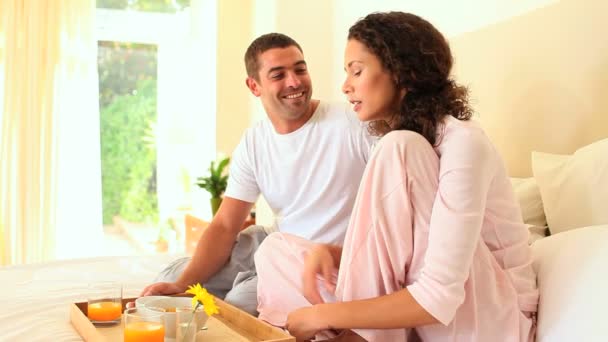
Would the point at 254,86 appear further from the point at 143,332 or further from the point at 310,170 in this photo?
the point at 143,332

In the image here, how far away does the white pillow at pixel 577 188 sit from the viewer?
5.16 ft

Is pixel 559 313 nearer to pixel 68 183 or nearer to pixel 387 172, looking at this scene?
pixel 387 172

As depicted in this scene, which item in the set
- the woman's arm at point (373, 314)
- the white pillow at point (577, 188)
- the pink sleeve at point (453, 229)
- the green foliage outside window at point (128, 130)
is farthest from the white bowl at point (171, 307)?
the green foliage outside window at point (128, 130)

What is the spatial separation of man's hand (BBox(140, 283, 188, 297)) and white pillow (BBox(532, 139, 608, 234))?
1.04 metres

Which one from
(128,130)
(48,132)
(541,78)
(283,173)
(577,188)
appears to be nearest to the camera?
(577,188)

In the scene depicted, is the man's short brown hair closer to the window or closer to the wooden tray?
the wooden tray

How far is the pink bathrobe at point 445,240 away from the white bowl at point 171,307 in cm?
30

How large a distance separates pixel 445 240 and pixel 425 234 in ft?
0.23

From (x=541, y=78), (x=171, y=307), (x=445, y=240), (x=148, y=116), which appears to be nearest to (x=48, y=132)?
(x=148, y=116)

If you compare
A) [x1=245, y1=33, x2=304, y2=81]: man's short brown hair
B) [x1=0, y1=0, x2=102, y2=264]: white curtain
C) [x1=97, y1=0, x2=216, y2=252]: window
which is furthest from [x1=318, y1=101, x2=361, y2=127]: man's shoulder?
[x1=97, y1=0, x2=216, y2=252]: window

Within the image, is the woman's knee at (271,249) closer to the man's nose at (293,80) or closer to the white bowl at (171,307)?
the white bowl at (171,307)

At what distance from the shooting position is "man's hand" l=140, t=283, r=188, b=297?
1.85 metres

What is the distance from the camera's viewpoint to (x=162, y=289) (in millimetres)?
1892

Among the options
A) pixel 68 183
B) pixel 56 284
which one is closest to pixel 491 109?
pixel 56 284
